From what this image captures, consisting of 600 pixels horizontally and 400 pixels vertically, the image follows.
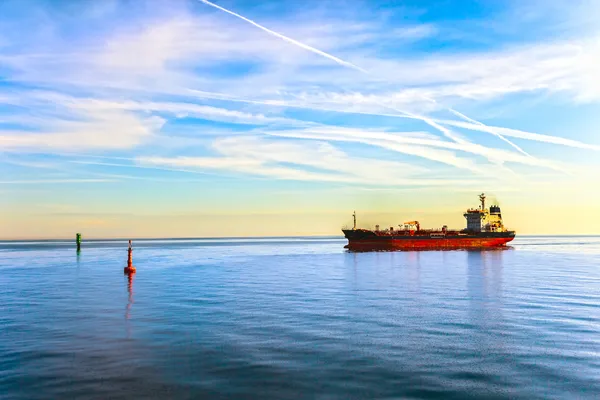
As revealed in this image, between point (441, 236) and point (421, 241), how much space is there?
22.3 ft

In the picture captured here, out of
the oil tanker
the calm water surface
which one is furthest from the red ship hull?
the calm water surface

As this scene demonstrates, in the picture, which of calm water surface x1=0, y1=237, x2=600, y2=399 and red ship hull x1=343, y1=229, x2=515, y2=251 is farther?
red ship hull x1=343, y1=229, x2=515, y2=251

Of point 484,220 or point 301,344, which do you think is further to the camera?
point 484,220

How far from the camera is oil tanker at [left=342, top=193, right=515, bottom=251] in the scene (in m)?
117

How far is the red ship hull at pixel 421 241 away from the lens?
11644cm

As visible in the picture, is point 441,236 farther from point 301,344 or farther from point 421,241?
point 301,344

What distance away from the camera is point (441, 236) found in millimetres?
120125

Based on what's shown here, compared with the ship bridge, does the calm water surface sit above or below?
below

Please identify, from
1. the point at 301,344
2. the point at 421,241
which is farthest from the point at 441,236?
the point at 301,344

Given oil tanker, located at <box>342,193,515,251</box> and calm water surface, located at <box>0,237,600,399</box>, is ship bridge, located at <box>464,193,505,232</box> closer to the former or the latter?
oil tanker, located at <box>342,193,515,251</box>

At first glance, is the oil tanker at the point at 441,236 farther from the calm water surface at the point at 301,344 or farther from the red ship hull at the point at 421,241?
the calm water surface at the point at 301,344

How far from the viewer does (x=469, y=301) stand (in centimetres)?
3203

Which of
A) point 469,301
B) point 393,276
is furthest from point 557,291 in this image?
point 393,276

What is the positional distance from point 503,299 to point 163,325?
23.4 meters
